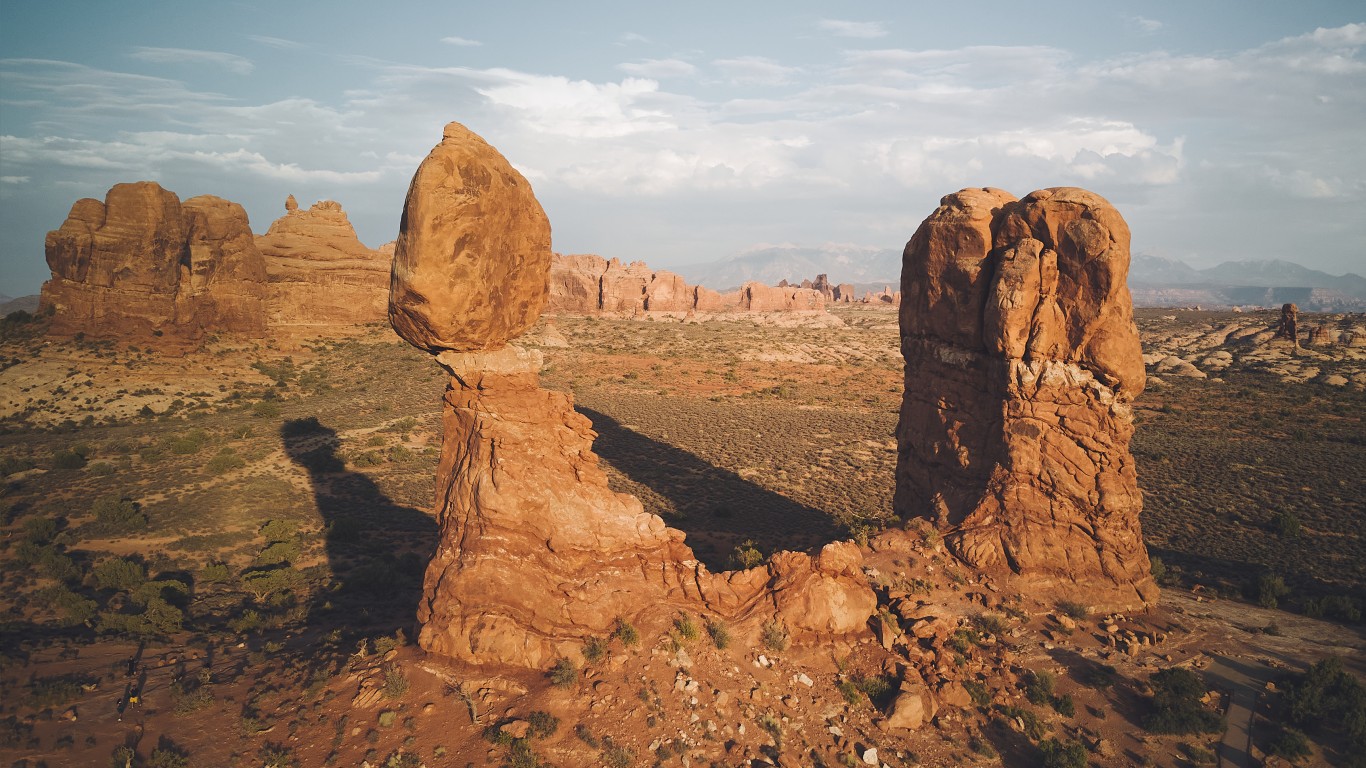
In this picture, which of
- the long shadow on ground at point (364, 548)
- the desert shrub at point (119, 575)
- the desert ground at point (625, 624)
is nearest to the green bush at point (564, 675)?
the desert ground at point (625, 624)

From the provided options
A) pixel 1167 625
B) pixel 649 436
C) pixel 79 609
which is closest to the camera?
pixel 1167 625

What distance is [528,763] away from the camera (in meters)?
9.83

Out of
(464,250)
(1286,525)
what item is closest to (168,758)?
(464,250)

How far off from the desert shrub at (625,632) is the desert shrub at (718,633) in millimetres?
1546

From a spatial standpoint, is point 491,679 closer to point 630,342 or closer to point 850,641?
point 850,641

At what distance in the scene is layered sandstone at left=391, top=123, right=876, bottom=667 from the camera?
11.3 m

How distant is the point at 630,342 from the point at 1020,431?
223 feet

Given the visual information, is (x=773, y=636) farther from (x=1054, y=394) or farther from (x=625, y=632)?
(x=1054, y=394)

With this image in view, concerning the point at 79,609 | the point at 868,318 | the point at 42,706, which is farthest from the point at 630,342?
the point at 42,706

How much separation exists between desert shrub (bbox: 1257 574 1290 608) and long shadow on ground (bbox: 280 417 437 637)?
22369mm

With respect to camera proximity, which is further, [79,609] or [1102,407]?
[79,609]

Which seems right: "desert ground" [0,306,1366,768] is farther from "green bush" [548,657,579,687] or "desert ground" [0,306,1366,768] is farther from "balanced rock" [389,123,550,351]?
"balanced rock" [389,123,550,351]

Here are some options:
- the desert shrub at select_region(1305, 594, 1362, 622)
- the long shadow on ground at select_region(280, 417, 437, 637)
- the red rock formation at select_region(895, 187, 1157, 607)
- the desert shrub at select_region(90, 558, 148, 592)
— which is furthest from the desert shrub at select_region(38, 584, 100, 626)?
the desert shrub at select_region(1305, 594, 1362, 622)

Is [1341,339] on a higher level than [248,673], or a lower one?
higher
